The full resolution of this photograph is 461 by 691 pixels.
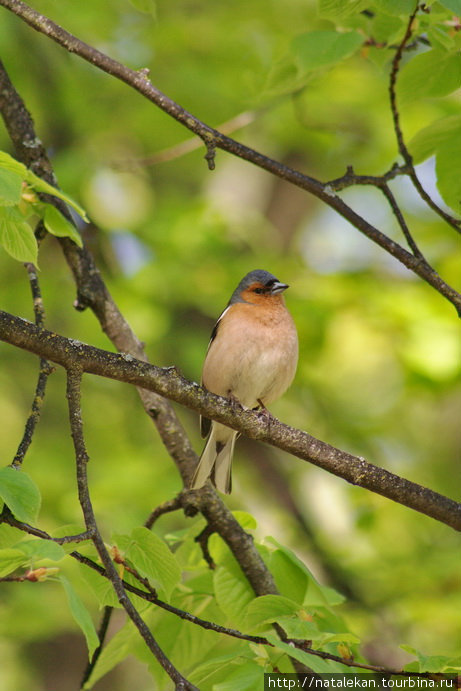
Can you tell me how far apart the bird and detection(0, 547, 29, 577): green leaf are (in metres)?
2.98

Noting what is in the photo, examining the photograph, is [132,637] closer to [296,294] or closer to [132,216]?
[296,294]

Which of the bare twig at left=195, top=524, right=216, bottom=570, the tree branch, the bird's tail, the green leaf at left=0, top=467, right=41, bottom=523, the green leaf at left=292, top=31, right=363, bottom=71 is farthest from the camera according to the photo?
the bird's tail

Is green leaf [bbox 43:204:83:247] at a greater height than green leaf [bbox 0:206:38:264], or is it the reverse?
green leaf [bbox 43:204:83:247]

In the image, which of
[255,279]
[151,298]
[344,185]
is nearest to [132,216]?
[151,298]

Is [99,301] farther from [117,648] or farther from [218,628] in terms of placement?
[218,628]

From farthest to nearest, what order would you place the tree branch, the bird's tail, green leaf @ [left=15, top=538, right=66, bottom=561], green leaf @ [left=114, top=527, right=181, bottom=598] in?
1. the bird's tail
2. the tree branch
3. green leaf @ [left=114, top=527, right=181, bottom=598]
4. green leaf @ [left=15, top=538, right=66, bottom=561]

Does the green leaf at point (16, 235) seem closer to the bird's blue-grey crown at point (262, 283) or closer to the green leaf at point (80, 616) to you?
the green leaf at point (80, 616)

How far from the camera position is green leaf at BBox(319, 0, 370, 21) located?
3.23m

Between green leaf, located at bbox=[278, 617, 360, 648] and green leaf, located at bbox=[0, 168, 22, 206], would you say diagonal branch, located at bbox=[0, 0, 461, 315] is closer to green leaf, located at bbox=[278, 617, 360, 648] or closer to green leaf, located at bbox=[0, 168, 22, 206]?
green leaf, located at bbox=[0, 168, 22, 206]

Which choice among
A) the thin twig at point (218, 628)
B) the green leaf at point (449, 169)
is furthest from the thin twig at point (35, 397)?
the green leaf at point (449, 169)

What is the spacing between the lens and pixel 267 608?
3.26 meters

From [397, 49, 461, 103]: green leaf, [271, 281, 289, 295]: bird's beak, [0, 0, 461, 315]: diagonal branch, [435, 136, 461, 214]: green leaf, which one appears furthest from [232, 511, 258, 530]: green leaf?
[397, 49, 461, 103]: green leaf

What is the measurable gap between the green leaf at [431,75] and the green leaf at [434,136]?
0.22 m

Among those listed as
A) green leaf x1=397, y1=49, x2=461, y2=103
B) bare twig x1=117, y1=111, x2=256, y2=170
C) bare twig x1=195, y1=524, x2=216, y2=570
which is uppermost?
bare twig x1=117, y1=111, x2=256, y2=170
